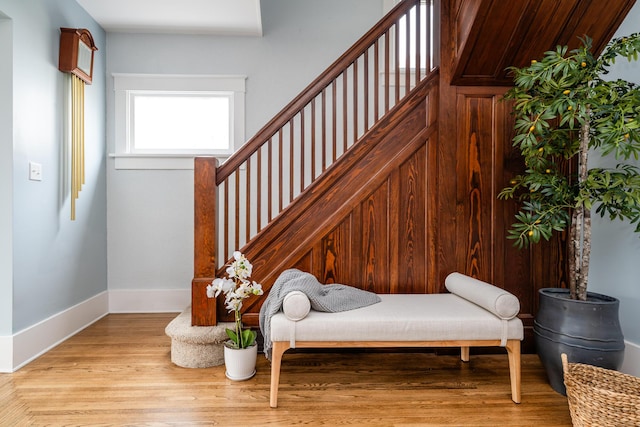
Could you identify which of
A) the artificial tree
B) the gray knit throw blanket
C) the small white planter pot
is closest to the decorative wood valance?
the gray knit throw blanket

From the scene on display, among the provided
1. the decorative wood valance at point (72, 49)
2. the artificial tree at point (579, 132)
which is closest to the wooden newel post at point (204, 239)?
the decorative wood valance at point (72, 49)

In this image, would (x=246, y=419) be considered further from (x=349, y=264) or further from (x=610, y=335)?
(x=610, y=335)

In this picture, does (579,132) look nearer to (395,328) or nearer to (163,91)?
(395,328)

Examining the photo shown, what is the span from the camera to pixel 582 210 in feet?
6.54

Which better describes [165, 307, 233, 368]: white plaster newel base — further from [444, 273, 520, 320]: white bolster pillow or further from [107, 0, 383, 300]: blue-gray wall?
[444, 273, 520, 320]: white bolster pillow

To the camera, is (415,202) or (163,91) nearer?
(415,202)

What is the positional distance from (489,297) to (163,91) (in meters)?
3.24

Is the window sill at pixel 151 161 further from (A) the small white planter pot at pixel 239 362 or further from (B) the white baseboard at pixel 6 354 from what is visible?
(A) the small white planter pot at pixel 239 362

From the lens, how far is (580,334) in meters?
1.89

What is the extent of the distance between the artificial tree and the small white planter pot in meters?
1.66

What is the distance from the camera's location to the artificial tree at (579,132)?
177 cm

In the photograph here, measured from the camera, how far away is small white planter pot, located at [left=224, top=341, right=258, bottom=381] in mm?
2104

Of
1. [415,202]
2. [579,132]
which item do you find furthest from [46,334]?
[579,132]

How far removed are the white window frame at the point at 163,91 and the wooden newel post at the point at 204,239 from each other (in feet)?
3.77
